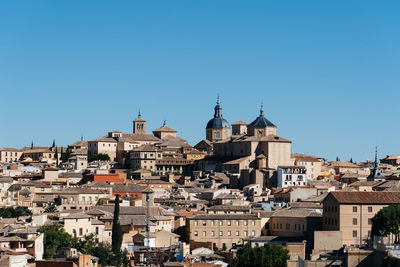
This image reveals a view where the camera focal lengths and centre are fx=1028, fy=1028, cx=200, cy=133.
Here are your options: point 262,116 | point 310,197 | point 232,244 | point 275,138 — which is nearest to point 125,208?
point 232,244

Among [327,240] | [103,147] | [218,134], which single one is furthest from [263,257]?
[218,134]

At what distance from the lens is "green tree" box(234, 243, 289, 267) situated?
5675cm

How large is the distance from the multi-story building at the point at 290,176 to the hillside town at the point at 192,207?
121 millimetres

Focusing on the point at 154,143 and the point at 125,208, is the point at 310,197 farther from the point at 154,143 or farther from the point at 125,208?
the point at 154,143

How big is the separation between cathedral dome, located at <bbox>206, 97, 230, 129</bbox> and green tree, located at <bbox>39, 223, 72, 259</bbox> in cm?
8758

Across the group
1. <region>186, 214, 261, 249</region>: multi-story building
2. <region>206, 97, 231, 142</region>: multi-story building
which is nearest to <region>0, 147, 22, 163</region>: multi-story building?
<region>206, 97, 231, 142</region>: multi-story building

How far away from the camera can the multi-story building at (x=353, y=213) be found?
217ft

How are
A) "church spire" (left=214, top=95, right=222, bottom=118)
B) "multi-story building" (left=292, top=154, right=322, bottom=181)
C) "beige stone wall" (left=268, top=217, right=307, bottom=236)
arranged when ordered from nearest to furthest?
"beige stone wall" (left=268, top=217, right=307, bottom=236) < "multi-story building" (left=292, top=154, right=322, bottom=181) < "church spire" (left=214, top=95, right=222, bottom=118)

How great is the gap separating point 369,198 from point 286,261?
15.0 metres

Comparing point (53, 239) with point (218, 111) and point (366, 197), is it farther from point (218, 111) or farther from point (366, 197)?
point (218, 111)

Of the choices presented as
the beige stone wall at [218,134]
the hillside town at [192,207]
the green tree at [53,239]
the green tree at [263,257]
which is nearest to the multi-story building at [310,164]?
the hillside town at [192,207]

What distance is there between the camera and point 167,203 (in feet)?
287

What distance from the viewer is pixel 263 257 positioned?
188 feet

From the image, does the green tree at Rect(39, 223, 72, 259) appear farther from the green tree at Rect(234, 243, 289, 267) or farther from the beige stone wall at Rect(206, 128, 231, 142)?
the beige stone wall at Rect(206, 128, 231, 142)
